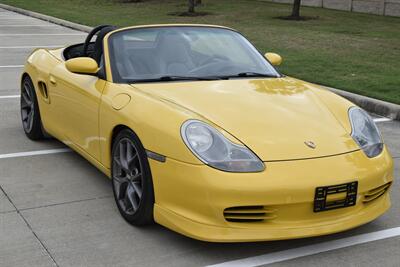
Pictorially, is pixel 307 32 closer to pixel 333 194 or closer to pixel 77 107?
pixel 77 107

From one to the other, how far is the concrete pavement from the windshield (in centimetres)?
100

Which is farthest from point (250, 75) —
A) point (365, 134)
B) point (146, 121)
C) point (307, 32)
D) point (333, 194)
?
point (307, 32)

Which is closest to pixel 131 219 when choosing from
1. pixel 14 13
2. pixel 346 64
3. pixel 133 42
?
pixel 133 42

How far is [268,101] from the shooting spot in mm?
4211

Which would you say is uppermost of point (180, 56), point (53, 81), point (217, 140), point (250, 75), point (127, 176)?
point (180, 56)

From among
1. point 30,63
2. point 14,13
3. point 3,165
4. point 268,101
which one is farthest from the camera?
point 14,13

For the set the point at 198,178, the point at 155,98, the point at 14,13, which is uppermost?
the point at 155,98

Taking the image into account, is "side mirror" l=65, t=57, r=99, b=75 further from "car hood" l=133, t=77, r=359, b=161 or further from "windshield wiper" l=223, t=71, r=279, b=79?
"windshield wiper" l=223, t=71, r=279, b=79

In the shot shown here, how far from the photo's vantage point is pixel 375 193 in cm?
Answer: 389

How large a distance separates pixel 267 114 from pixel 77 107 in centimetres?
172

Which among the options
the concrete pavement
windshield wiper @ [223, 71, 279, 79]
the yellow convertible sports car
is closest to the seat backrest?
the yellow convertible sports car

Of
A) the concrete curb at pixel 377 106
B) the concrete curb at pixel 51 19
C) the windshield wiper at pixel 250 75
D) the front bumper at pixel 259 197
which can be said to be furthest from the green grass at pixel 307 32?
the front bumper at pixel 259 197

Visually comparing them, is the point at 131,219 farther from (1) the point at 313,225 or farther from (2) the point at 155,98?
(1) the point at 313,225

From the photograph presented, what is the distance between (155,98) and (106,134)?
20.3 inches
